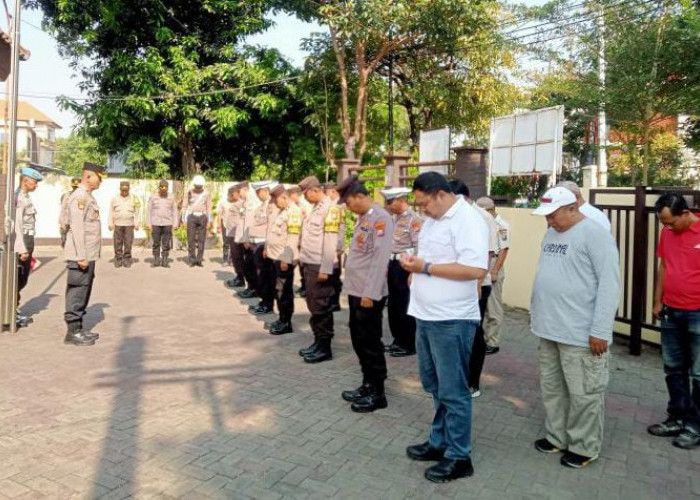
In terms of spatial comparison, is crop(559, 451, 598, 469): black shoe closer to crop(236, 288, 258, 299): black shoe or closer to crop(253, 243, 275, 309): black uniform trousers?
crop(253, 243, 275, 309): black uniform trousers

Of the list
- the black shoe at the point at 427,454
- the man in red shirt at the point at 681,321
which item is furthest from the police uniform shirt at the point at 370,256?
the man in red shirt at the point at 681,321

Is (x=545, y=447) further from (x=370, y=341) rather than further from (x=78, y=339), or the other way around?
(x=78, y=339)

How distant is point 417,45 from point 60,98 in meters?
10.7

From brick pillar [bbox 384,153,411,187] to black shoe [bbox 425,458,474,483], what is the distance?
726 cm

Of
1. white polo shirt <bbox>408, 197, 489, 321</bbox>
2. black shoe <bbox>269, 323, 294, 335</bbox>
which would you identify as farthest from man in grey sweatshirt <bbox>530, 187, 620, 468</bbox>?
black shoe <bbox>269, 323, 294, 335</bbox>

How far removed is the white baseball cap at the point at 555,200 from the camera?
3.71m

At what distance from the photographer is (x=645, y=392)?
535 cm

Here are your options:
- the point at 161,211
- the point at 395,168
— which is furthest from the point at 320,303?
the point at 161,211

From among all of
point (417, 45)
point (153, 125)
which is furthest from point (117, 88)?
point (417, 45)

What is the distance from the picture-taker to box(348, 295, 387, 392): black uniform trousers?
4.83 meters

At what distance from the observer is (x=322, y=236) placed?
6.28 metres

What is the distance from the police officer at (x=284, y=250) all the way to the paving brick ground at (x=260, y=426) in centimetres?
37

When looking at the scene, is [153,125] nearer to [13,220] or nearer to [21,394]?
[13,220]

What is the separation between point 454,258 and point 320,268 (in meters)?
2.70
